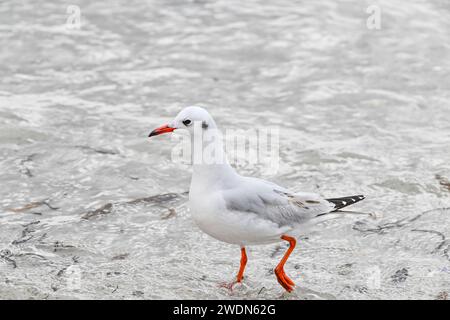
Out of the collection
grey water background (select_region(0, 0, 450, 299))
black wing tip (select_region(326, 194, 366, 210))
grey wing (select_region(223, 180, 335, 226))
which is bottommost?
grey water background (select_region(0, 0, 450, 299))

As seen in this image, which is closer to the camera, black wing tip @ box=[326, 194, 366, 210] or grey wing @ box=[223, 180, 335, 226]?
grey wing @ box=[223, 180, 335, 226]

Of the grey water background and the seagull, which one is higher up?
the seagull

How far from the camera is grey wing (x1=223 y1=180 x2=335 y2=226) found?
5324mm

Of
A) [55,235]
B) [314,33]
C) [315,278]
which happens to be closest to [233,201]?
[315,278]

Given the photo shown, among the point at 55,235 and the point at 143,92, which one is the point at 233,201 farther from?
the point at 143,92

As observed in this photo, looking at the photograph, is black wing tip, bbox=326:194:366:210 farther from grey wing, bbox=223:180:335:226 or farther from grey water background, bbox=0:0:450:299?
grey water background, bbox=0:0:450:299

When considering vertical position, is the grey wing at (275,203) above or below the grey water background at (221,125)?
above

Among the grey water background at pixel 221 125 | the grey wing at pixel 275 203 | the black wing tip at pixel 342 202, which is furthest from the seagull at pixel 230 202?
the grey water background at pixel 221 125

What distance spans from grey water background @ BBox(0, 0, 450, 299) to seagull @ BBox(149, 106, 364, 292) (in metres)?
0.46

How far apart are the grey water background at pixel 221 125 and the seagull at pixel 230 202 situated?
0.46m

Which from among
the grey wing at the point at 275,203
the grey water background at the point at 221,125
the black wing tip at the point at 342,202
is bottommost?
the grey water background at the point at 221,125

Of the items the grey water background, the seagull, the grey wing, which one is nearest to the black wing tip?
the grey wing

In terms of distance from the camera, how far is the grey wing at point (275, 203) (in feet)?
17.5

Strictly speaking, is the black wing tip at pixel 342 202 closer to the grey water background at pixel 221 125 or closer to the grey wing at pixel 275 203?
the grey wing at pixel 275 203
